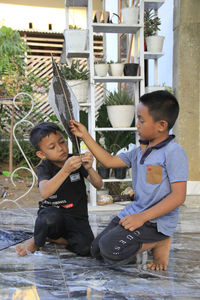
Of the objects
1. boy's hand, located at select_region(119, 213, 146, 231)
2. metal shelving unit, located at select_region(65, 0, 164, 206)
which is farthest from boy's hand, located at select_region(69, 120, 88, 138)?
metal shelving unit, located at select_region(65, 0, 164, 206)

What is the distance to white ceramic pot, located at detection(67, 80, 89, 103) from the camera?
3.18 meters

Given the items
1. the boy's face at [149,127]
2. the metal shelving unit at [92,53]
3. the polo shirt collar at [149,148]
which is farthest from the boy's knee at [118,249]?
the metal shelving unit at [92,53]

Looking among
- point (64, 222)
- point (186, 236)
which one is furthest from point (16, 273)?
point (186, 236)

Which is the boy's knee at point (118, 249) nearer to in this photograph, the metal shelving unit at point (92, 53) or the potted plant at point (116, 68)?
the metal shelving unit at point (92, 53)

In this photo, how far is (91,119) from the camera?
329cm

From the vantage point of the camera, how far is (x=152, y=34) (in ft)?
11.3

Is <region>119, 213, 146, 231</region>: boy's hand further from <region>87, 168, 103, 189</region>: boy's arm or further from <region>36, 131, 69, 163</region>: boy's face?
<region>36, 131, 69, 163</region>: boy's face

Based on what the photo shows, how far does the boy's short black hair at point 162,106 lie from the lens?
1.67 meters

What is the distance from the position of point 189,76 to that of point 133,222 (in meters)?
2.10

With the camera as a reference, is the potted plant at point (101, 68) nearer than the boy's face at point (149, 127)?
No

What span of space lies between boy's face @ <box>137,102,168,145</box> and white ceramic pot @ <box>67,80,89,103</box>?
155 cm

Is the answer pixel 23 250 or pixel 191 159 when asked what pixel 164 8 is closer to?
pixel 191 159

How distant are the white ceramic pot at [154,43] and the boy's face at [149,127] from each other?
70.2 inches

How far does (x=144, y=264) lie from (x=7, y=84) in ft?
13.5
